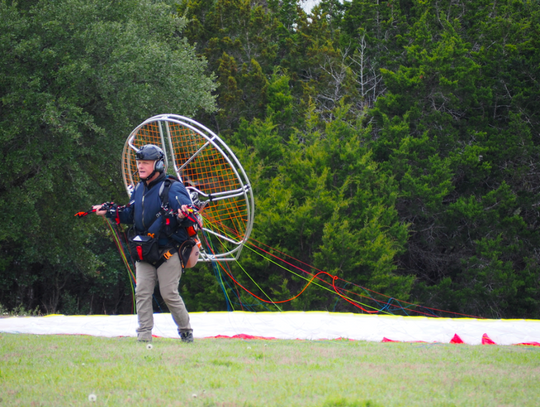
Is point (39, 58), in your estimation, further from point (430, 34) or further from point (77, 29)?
point (430, 34)

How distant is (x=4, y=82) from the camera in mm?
12539

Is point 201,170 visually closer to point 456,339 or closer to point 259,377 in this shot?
point 456,339

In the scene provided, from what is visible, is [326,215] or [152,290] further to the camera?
[326,215]

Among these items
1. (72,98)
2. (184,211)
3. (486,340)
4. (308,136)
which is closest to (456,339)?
(486,340)

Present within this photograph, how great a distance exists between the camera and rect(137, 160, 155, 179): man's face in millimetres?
5715

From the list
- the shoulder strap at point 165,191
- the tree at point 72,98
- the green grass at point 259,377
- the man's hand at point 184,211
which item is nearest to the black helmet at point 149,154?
the shoulder strap at point 165,191

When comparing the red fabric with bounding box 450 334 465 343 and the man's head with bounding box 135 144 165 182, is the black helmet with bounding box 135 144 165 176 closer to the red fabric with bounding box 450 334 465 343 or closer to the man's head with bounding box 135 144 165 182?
the man's head with bounding box 135 144 165 182

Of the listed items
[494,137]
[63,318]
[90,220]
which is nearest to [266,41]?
[494,137]

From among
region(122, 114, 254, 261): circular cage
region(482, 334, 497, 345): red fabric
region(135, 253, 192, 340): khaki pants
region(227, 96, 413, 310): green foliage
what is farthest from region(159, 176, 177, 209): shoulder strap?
region(227, 96, 413, 310): green foliage

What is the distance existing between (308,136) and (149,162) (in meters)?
16.8

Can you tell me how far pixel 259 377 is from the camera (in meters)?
3.82

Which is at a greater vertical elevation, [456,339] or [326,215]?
[326,215]

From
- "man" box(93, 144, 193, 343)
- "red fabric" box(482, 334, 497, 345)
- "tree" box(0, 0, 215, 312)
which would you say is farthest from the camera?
"tree" box(0, 0, 215, 312)

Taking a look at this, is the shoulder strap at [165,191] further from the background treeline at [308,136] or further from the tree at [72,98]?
the background treeline at [308,136]
